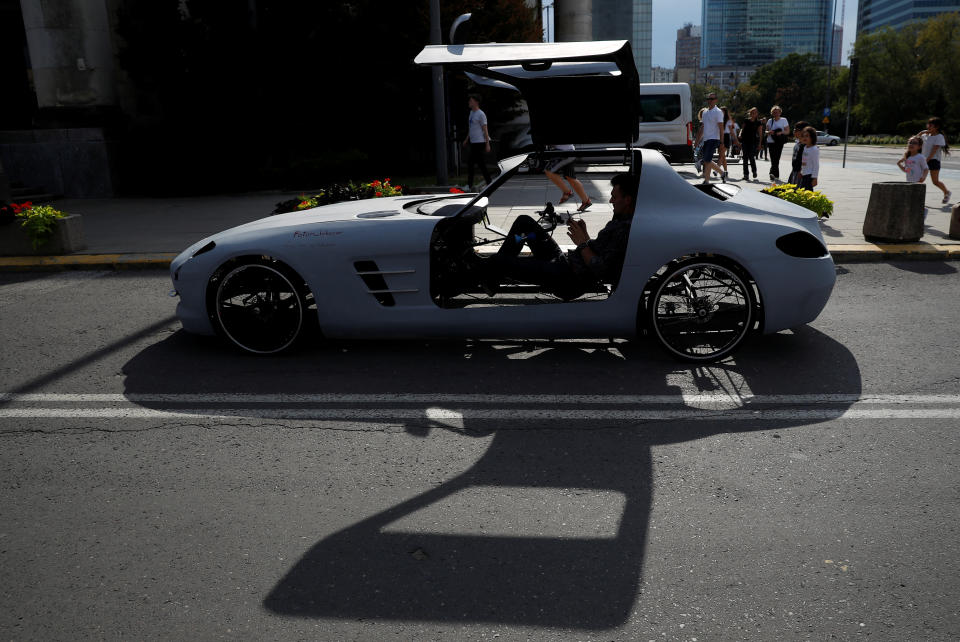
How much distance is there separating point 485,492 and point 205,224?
416 inches

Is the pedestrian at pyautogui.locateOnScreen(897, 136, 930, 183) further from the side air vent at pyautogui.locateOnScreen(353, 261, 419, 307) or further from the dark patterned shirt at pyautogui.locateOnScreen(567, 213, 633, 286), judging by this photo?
the side air vent at pyautogui.locateOnScreen(353, 261, 419, 307)

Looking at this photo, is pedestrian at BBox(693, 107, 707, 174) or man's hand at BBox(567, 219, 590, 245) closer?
man's hand at BBox(567, 219, 590, 245)

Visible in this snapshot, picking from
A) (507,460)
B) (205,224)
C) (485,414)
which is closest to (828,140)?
(205,224)

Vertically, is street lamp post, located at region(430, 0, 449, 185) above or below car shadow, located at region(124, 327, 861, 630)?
above

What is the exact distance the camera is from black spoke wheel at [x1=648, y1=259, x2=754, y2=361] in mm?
5129

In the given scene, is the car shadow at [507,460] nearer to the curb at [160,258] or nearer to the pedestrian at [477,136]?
the curb at [160,258]

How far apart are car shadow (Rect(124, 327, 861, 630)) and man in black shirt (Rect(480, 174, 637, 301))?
55 centimetres

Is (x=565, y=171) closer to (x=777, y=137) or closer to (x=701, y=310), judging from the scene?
(x=701, y=310)

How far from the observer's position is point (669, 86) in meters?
21.9

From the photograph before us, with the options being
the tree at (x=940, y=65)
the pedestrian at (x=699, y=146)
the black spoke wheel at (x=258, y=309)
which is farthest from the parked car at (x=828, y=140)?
the black spoke wheel at (x=258, y=309)

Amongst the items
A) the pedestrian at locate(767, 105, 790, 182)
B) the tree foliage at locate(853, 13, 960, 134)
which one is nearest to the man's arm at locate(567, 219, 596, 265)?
the pedestrian at locate(767, 105, 790, 182)

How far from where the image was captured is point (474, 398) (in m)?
4.74

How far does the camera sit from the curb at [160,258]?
872 centimetres

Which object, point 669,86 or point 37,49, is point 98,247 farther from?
point 669,86
